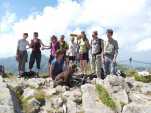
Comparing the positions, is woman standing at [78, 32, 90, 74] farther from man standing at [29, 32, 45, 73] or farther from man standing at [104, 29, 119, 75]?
man standing at [29, 32, 45, 73]

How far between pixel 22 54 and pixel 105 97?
6.72 metres

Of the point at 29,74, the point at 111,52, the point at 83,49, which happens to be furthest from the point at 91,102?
the point at 29,74

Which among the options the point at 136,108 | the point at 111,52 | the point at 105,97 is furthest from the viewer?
the point at 111,52

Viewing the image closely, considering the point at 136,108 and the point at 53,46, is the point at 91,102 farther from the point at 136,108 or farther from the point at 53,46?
the point at 53,46

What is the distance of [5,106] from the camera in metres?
13.3

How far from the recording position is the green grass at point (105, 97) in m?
18.3

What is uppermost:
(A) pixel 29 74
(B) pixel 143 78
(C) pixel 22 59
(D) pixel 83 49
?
(D) pixel 83 49

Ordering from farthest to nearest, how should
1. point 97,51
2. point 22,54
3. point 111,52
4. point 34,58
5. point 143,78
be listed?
point 143,78 < point 34,58 < point 22,54 < point 97,51 < point 111,52

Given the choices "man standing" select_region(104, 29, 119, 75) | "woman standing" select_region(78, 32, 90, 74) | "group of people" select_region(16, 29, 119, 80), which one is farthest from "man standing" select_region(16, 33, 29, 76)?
"man standing" select_region(104, 29, 119, 75)

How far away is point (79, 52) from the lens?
23.8m

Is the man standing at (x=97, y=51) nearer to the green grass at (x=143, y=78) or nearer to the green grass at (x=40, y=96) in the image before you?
the green grass at (x=143, y=78)

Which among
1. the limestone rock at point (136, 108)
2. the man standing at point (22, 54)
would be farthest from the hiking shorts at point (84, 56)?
the limestone rock at point (136, 108)

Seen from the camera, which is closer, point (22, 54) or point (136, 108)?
point (136, 108)

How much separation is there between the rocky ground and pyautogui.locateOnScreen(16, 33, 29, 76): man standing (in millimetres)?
2031
